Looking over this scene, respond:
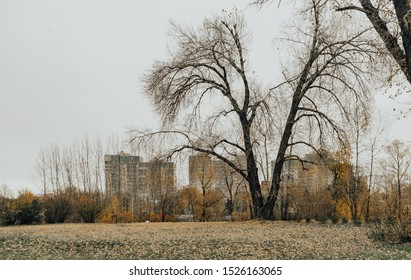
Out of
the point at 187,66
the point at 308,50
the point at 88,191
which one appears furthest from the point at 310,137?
the point at 88,191

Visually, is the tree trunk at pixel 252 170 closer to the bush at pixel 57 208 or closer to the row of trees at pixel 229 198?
the row of trees at pixel 229 198

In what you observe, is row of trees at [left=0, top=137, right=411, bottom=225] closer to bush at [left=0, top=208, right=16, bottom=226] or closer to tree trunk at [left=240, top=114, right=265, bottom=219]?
bush at [left=0, top=208, right=16, bottom=226]

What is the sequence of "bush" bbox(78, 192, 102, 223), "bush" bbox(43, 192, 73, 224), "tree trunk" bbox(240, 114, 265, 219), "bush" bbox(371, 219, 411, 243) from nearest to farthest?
"bush" bbox(371, 219, 411, 243), "tree trunk" bbox(240, 114, 265, 219), "bush" bbox(43, 192, 73, 224), "bush" bbox(78, 192, 102, 223)

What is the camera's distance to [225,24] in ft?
62.9

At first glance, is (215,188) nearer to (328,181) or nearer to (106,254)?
(328,181)

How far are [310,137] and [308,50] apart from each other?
326cm

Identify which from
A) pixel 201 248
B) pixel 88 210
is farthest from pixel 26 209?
pixel 201 248

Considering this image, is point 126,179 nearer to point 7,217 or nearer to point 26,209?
point 26,209

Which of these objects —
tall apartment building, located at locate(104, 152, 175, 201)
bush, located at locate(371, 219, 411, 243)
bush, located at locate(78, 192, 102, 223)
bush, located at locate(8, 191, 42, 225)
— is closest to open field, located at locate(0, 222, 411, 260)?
bush, located at locate(371, 219, 411, 243)

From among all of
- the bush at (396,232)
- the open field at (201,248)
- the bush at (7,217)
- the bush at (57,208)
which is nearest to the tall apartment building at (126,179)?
the bush at (57,208)

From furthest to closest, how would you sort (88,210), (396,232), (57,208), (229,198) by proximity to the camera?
(229,198) → (88,210) → (57,208) → (396,232)

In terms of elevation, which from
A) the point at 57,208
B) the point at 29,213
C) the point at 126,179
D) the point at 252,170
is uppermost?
the point at 126,179
